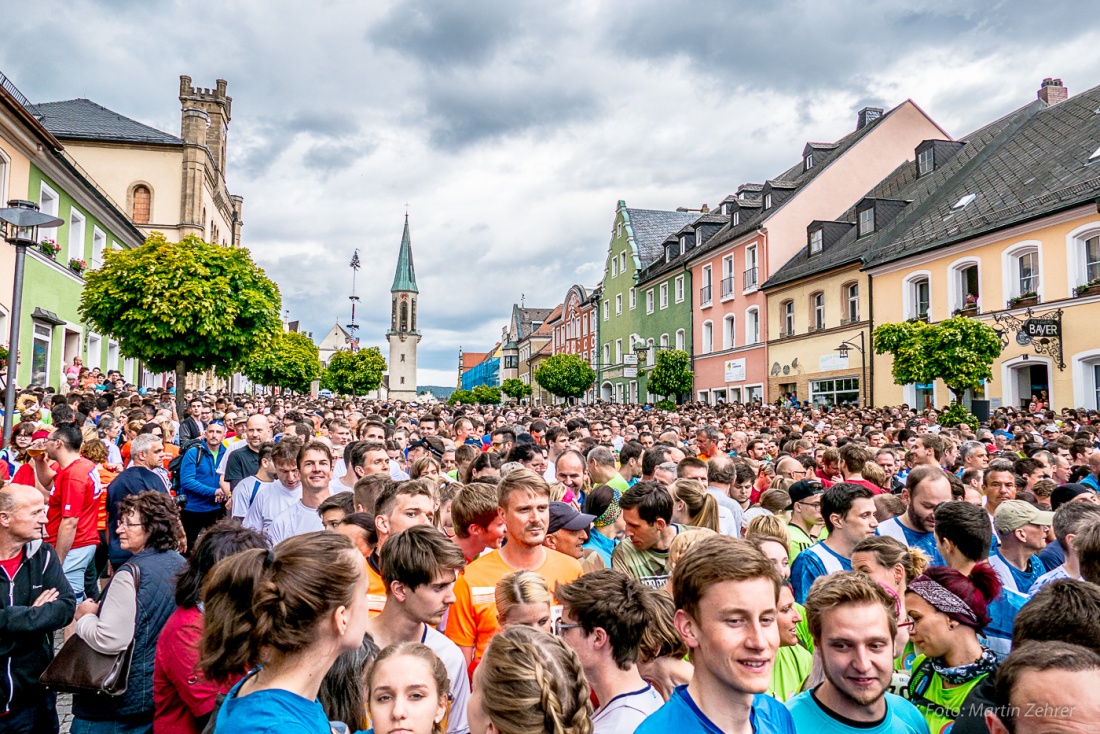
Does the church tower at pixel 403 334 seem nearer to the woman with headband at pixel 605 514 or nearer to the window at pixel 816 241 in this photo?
the window at pixel 816 241

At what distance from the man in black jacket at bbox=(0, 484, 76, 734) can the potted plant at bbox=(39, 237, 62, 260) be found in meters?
19.7

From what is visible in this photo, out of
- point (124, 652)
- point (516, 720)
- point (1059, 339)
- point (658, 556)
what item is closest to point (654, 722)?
point (516, 720)

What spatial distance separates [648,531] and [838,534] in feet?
4.55

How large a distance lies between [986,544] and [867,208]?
1064 inches

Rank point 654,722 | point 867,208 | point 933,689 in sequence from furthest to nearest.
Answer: point 867,208, point 933,689, point 654,722

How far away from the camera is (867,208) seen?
92.7 ft

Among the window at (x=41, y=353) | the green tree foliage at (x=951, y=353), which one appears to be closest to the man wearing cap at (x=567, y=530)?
the green tree foliage at (x=951, y=353)

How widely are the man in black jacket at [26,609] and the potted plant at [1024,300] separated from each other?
905 inches

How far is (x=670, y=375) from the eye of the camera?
3712cm

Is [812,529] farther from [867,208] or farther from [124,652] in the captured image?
[867,208]

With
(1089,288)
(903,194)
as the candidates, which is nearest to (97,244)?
(903,194)

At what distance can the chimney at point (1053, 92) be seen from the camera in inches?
1115

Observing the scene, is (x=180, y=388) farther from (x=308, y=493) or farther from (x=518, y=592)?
(x=518, y=592)

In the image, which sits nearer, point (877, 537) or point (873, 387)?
point (877, 537)
